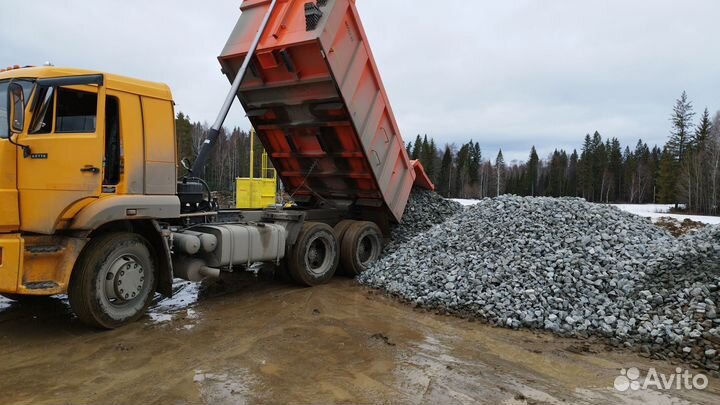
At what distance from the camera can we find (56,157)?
4555 millimetres

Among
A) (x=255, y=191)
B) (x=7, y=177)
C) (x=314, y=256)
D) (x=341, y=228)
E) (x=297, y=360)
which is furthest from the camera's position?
(x=255, y=191)

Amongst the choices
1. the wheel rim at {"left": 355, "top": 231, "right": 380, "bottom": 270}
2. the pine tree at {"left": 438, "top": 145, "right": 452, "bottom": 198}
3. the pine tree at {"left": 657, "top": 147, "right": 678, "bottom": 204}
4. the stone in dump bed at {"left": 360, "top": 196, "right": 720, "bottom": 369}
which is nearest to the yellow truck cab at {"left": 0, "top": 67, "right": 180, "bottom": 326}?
the stone in dump bed at {"left": 360, "top": 196, "right": 720, "bottom": 369}

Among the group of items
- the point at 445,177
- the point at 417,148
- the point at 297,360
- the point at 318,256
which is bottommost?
the point at 297,360

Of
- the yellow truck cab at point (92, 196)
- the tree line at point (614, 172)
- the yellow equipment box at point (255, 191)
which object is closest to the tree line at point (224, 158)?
the tree line at point (614, 172)

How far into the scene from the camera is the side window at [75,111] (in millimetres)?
4617

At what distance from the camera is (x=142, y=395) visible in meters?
3.51

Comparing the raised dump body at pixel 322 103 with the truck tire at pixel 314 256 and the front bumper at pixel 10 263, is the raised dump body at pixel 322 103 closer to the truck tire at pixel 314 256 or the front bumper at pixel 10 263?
the truck tire at pixel 314 256

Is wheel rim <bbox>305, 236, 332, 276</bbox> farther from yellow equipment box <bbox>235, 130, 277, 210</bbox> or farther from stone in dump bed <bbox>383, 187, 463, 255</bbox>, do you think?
yellow equipment box <bbox>235, 130, 277, 210</bbox>

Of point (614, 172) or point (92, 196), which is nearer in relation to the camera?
point (92, 196)

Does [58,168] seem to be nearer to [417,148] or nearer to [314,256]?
[314,256]

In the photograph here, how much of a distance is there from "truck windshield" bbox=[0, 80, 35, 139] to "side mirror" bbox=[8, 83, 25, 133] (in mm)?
111

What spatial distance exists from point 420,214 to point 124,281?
20.3 ft

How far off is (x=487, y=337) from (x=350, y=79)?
4198mm

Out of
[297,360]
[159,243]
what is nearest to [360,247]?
[159,243]
